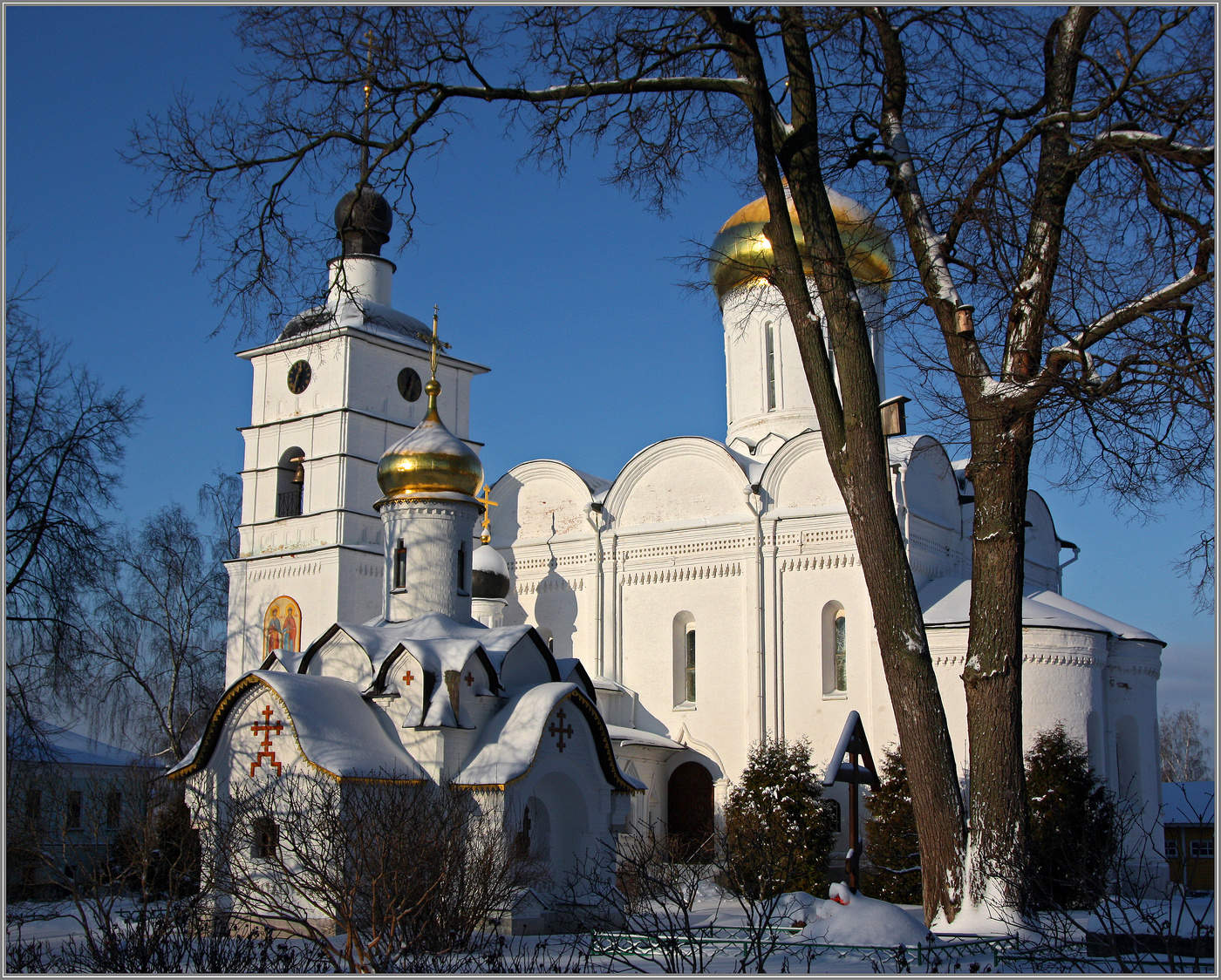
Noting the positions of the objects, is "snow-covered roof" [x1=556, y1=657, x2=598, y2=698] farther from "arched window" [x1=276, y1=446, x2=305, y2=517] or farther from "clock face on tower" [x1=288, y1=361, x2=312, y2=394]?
"clock face on tower" [x1=288, y1=361, x2=312, y2=394]

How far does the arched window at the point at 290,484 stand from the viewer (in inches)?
885

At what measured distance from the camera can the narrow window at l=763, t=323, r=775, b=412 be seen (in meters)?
21.7

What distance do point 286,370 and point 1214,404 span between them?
63.9 ft

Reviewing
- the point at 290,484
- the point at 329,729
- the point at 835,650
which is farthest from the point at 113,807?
the point at 290,484

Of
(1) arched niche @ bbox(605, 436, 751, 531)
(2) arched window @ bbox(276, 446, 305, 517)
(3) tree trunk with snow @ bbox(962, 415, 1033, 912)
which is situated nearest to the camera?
(3) tree trunk with snow @ bbox(962, 415, 1033, 912)

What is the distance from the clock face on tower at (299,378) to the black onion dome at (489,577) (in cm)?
509

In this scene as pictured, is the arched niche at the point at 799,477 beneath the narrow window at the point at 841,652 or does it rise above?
above

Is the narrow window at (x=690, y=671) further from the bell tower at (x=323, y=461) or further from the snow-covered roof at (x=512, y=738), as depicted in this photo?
the snow-covered roof at (x=512, y=738)

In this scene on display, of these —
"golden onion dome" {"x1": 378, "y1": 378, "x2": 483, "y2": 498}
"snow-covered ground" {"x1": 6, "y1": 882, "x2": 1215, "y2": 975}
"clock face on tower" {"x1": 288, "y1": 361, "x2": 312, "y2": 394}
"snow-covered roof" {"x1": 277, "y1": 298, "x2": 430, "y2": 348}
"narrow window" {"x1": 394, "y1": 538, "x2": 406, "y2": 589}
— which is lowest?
"snow-covered ground" {"x1": 6, "y1": 882, "x2": 1215, "y2": 975}

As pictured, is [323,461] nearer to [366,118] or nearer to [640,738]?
[640,738]

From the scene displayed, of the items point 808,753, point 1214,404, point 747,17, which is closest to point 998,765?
point 1214,404

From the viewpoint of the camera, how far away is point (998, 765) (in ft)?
20.9

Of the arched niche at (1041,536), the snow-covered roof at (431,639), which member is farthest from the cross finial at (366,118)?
the arched niche at (1041,536)

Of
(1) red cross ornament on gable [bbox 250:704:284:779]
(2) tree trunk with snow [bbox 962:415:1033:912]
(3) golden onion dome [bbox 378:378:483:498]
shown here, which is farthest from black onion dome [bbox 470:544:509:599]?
(2) tree trunk with snow [bbox 962:415:1033:912]
